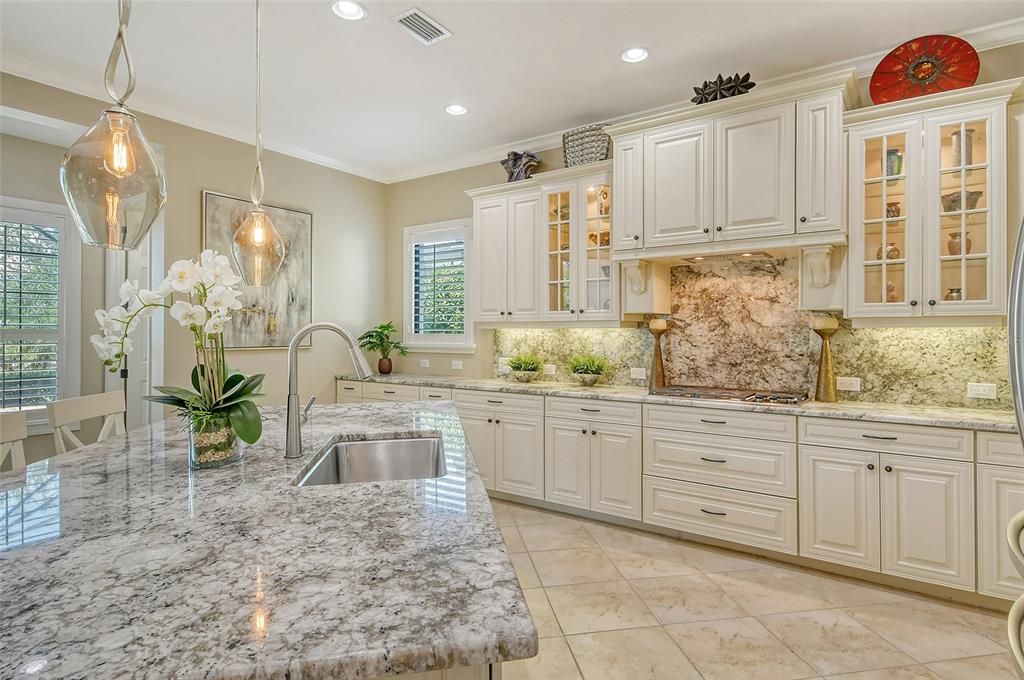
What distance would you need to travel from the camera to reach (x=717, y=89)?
122 inches

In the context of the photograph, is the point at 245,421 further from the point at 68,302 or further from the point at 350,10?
the point at 68,302

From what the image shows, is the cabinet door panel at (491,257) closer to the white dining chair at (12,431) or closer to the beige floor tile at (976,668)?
the white dining chair at (12,431)

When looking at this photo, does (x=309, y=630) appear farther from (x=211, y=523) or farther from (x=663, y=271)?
(x=663, y=271)

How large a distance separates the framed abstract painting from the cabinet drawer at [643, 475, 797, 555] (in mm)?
3158

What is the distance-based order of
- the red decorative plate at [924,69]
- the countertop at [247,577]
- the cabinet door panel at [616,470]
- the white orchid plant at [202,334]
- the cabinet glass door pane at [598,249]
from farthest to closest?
the cabinet glass door pane at [598,249]
the cabinet door panel at [616,470]
the red decorative plate at [924,69]
the white orchid plant at [202,334]
the countertop at [247,577]

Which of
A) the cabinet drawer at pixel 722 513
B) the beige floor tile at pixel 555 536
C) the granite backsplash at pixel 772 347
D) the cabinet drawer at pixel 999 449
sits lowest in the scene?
the beige floor tile at pixel 555 536

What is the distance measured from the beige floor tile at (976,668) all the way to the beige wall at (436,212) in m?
3.36

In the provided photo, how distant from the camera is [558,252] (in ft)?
12.9

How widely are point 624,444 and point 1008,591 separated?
74.3 inches

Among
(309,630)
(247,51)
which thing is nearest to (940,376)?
(309,630)

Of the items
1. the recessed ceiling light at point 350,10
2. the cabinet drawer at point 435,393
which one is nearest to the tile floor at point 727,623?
the cabinet drawer at point 435,393

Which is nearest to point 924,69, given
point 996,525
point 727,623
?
point 996,525

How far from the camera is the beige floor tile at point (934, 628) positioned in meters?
2.13

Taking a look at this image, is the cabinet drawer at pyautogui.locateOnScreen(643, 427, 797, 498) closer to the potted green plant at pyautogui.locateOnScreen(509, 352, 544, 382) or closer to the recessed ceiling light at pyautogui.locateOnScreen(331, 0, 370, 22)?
the potted green plant at pyautogui.locateOnScreen(509, 352, 544, 382)
